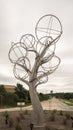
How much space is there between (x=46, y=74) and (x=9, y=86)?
97737 mm

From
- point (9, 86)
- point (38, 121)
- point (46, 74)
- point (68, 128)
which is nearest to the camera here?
point (68, 128)

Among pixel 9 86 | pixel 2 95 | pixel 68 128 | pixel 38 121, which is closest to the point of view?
pixel 68 128

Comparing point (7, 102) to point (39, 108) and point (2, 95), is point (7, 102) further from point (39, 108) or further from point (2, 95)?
point (39, 108)

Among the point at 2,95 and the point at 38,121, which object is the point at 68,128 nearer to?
the point at 38,121

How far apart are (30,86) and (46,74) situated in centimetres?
187

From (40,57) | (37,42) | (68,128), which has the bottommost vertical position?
(68,128)

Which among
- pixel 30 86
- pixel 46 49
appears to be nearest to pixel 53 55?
pixel 46 49

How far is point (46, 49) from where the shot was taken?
23.4m

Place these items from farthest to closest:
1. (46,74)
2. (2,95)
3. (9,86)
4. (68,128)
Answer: (9,86) < (2,95) < (46,74) < (68,128)

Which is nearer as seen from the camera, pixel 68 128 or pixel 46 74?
pixel 68 128

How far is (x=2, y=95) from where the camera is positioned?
230 ft

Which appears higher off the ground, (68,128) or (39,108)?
(39,108)

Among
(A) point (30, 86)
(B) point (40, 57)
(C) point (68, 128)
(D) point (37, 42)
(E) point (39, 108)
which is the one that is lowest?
(C) point (68, 128)

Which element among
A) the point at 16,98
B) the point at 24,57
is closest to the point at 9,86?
the point at 16,98
